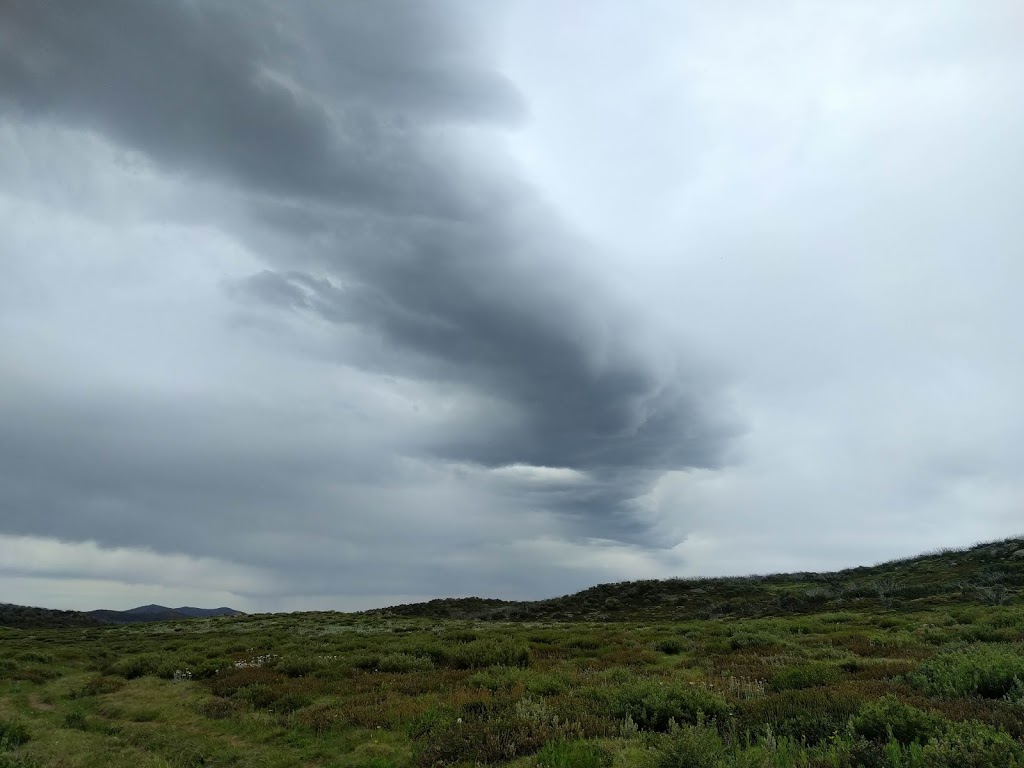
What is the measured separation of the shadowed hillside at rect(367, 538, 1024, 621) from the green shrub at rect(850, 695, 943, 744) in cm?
3374

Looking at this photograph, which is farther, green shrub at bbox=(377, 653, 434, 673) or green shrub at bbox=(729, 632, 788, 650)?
green shrub at bbox=(729, 632, 788, 650)

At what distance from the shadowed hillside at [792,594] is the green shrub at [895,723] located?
3374 centimetres

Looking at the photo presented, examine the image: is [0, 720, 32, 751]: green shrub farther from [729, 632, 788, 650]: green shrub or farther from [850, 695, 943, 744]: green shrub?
[729, 632, 788, 650]: green shrub

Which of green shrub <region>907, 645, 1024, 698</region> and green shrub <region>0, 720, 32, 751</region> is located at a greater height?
green shrub <region>907, 645, 1024, 698</region>

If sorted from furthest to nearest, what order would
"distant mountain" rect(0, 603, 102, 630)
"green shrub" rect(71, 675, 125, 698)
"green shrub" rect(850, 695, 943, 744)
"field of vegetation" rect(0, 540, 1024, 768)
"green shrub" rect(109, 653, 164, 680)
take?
"distant mountain" rect(0, 603, 102, 630), "green shrub" rect(109, 653, 164, 680), "green shrub" rect(71, 675, 125, 698), "field of vegetation" rect(0, 540, 1024, 768), "green shrub" rect(850, 695, 943, 744)

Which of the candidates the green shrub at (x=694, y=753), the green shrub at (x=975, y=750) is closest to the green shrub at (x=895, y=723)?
the green shrub at (x=975, y=750)

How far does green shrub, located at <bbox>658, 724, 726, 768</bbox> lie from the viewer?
7156 millimetres

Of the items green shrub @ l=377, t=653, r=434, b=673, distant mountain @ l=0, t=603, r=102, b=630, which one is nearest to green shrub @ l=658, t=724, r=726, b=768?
green shrub @ l=377, t=653, r=434, b=673

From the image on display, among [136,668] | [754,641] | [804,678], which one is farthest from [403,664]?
[804,678]

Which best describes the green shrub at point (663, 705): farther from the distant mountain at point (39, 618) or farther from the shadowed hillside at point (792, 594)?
the distant mountain at point (39, 618)

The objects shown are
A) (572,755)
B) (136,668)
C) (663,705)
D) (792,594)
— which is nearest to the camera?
(572,755)

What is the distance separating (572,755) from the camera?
836cm

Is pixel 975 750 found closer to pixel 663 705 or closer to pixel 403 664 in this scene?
pixel 663 705

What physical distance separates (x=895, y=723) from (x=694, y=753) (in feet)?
11.0
